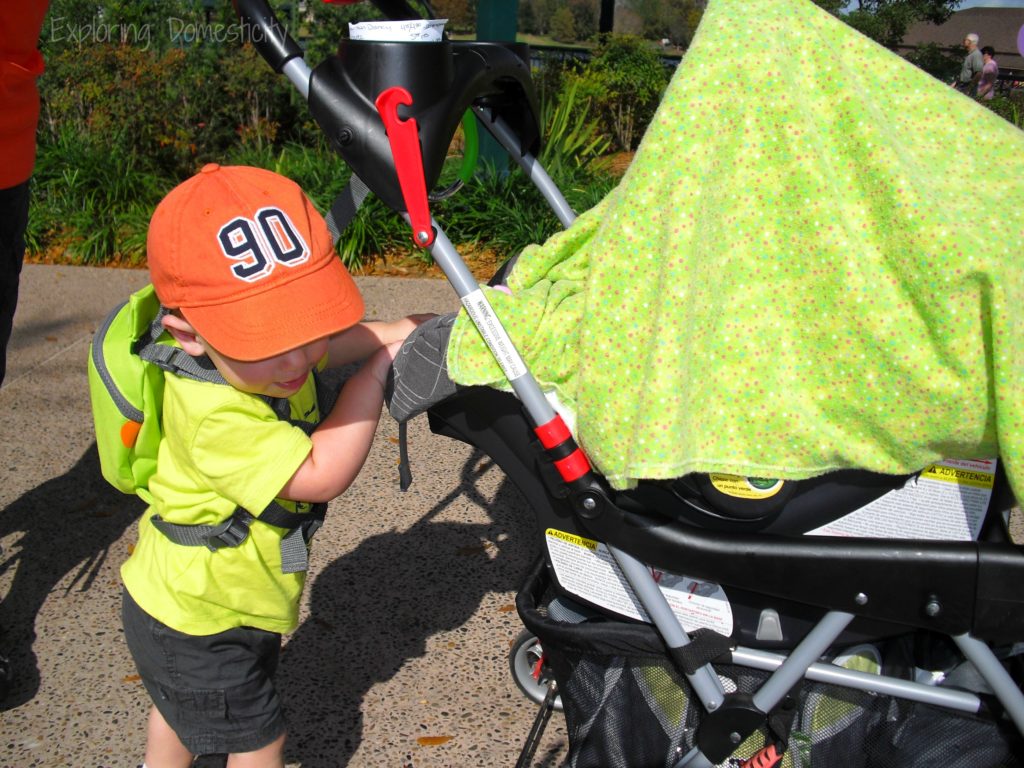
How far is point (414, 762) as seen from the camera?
7.85 ft

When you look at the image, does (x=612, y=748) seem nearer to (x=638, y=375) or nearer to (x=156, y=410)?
(x=638, y=375)

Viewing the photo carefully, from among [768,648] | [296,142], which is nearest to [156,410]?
[768,648]

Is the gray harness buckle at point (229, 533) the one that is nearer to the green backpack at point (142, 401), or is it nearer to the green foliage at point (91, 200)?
the green backpack at point (142, 401)

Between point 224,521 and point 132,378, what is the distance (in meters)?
0.32

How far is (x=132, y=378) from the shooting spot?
6.00 ft

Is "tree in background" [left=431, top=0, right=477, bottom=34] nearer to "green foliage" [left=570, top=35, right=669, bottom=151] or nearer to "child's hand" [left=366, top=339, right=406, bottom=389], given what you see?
"green foliage" [left=570, top=35, right=669, bottom=151]

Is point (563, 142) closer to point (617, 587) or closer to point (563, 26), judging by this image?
point (617, 587)

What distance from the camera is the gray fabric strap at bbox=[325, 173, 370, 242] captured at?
186cm

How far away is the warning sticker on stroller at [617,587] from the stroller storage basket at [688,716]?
50 millimetres

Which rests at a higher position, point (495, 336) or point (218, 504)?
point (495, 336)

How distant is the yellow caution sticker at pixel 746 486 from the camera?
1589mm

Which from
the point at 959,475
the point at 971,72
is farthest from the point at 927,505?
the point at 971,72

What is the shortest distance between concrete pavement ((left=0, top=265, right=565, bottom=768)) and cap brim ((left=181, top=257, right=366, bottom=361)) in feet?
4.04

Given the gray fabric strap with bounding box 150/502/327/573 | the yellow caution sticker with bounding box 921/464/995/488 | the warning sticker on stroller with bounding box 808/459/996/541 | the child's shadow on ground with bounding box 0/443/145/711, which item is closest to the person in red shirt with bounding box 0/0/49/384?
the child's shadow on ground with bounding box 0/443/145/711
